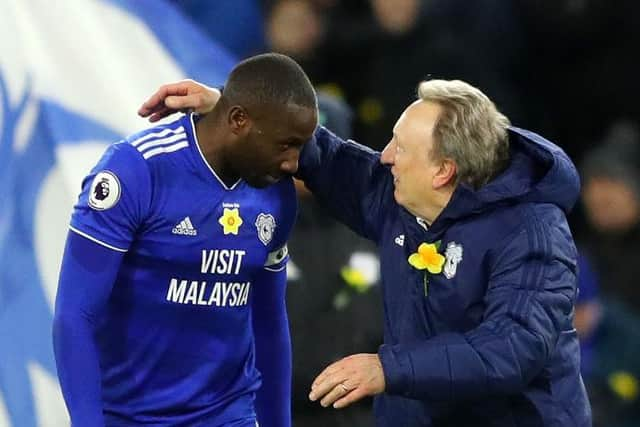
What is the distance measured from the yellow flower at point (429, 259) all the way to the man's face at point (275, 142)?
37 cm

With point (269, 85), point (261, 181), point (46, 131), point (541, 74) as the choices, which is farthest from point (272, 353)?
point (541, 74)

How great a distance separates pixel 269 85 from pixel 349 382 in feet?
2.19

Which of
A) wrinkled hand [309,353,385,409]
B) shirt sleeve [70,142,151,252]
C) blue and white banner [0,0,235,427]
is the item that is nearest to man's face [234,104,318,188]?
shirt sleeve [70,142,151,252]

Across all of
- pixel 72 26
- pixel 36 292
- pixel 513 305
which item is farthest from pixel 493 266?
pixel 72 26

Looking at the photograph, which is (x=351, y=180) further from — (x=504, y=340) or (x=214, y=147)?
(x=504, y=340)

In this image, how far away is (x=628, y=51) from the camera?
6262 mm

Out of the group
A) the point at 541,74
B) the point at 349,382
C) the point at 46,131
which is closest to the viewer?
the point at 349,382

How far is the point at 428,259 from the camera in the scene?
11.8ft

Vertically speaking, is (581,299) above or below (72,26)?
below

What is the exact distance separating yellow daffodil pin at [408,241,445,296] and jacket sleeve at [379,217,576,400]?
0.40 ft

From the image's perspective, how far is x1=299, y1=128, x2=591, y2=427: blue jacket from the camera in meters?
3.37

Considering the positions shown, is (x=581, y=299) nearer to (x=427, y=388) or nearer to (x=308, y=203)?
(x=308, y=203)

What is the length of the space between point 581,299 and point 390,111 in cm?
105

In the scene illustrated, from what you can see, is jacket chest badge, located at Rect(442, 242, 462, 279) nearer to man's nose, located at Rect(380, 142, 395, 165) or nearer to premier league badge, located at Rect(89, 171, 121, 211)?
man's nose, located at Rect(380, 142, 395, 165)
